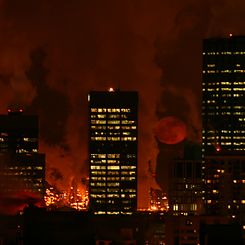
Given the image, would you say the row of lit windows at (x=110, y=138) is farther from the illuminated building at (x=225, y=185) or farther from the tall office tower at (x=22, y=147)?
the illuminated building at (x=225, y=185)

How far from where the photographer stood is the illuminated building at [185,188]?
2616 cm

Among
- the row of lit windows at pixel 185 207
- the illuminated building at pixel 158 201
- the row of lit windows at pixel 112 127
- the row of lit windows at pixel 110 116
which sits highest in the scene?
the row of lit windows at pixel 110 116

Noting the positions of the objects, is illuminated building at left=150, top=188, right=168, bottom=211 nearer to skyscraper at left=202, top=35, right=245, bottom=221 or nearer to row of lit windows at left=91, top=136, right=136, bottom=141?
skyscraper at left=202, top=35, right=245, bottom=221

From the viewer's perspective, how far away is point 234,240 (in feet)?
45.9

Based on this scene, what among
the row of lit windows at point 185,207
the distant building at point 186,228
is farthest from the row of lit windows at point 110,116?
the distant building at point 186,228

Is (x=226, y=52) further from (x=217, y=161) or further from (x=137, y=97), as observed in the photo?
(x=217, y=161)

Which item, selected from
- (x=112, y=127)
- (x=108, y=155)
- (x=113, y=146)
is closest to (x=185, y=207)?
(x=108, y=155)

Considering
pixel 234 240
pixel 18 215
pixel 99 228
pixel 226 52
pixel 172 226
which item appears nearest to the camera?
pixel 234 240

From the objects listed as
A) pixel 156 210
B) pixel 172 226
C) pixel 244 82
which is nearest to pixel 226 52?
pixel 244 82

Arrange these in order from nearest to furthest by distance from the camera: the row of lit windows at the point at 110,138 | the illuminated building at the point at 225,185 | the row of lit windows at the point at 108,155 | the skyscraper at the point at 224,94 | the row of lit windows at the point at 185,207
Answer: the illuminated building at the point at 225,185
the row of lit windows at the point at 185,207
the row of lit windows at the point at 108,155
the row of lit windows at the point at 110,138
the skyscraper at the point at 224,94

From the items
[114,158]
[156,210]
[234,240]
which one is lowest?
[234,240]

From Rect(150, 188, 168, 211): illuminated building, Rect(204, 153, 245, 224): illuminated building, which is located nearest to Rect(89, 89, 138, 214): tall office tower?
Rect(150, 188, 168, 211): illuminated building

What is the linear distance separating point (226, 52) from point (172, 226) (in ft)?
46.6

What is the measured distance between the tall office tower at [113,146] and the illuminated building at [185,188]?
4381 mm
